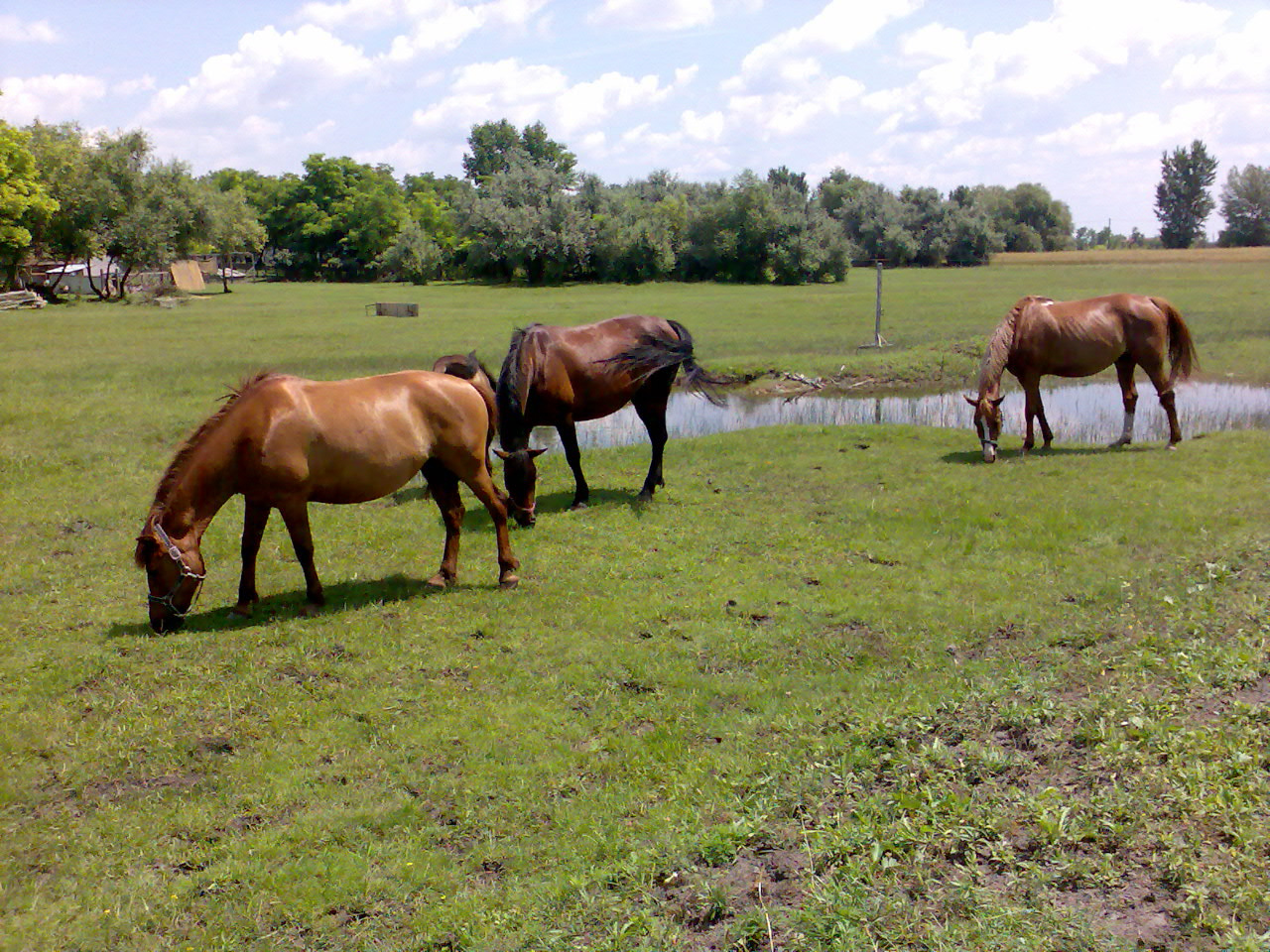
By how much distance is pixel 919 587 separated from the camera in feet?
29.0

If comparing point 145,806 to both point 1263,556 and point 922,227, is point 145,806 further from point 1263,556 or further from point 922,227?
point 922,227

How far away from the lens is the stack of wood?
45341mm

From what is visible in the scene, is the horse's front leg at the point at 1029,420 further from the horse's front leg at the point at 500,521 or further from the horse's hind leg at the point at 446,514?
the horse's hind leg at the point at 446,514

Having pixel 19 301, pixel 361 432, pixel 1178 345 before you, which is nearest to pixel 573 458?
pixel 361 432

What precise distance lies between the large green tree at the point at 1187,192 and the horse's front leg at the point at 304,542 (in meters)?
134

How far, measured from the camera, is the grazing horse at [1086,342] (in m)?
14.8

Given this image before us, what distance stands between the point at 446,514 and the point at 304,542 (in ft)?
4.60

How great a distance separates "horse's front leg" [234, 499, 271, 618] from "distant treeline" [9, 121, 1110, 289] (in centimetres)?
4795

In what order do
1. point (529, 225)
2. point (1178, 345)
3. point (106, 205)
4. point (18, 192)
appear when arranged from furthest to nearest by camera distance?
point (529, 225) < point (106, 205) < point (18, 192) < point (1178, 345)

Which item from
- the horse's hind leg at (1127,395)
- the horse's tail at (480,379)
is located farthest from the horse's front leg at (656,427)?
the horse's hind leg at (1127,395)

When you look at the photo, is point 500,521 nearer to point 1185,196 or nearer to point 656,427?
point 656,427

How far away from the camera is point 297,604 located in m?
8.62

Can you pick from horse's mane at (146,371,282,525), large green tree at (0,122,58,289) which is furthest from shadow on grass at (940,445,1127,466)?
large green tree at (0,122,58,289)

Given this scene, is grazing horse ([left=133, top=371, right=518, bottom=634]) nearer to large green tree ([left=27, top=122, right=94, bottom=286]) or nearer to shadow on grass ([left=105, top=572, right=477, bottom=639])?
shadow on grass ([left=105, top=572, right=477, bottom=639])
